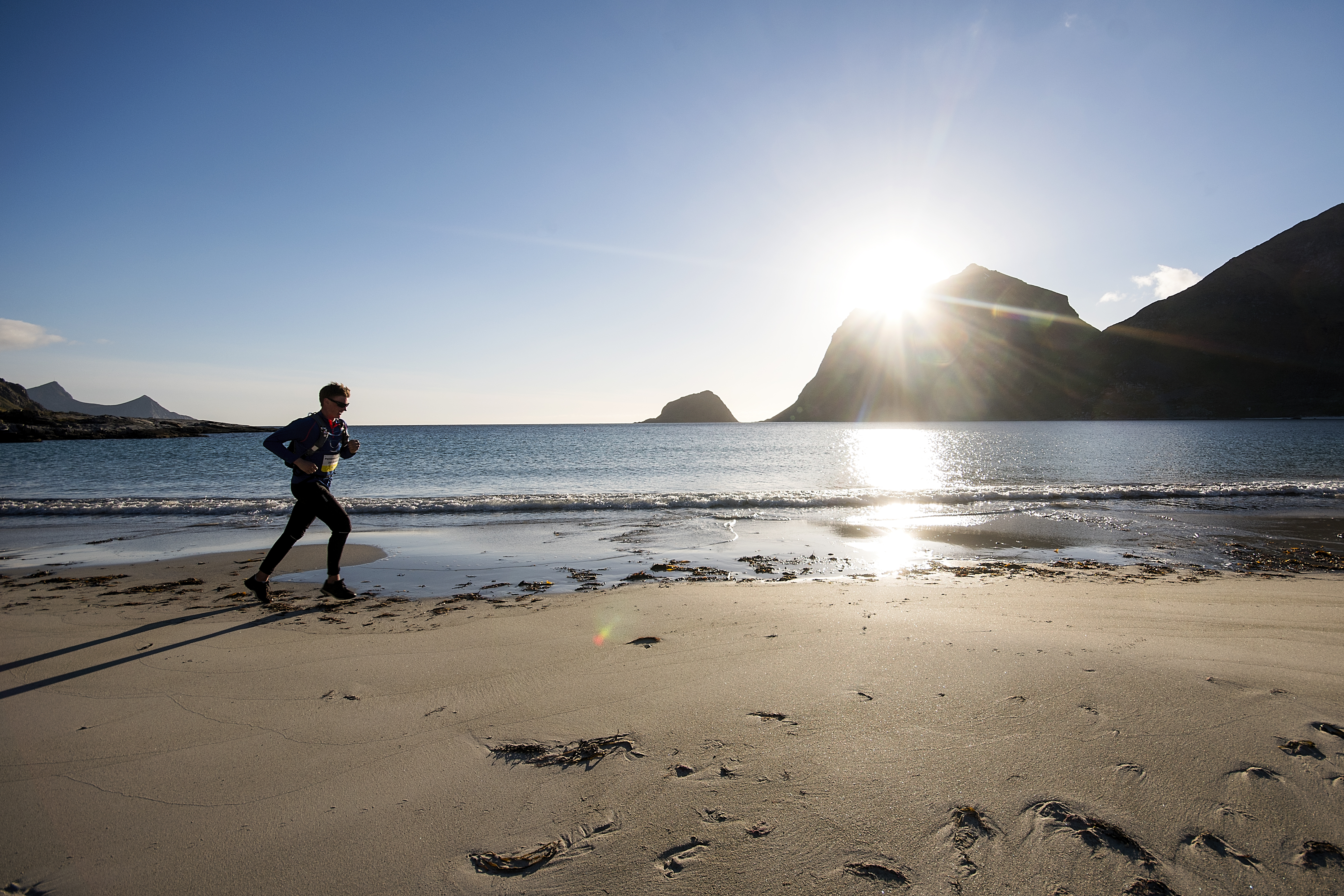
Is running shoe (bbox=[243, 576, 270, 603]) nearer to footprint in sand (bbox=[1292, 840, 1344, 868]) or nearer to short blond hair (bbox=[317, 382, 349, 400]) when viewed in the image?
short blond hair (bbox=[317, 382, 349, 400])

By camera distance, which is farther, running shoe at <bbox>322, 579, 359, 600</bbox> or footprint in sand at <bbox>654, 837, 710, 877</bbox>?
running shoe at <bbox>322, 579, 359, 600</bbox>

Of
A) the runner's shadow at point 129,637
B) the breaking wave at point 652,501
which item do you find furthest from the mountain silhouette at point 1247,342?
the runner's shadow at point 129,637

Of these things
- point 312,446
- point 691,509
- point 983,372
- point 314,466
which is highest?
point 983,372

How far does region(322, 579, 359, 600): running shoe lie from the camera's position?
268 inches

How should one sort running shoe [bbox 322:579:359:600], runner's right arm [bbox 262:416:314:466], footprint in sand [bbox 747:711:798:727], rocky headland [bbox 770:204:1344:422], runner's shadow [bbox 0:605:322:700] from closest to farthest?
footprint in sand [bbox 747:711:798:727] → runner's shadow [bbox 0:605:322:700] → runner's right arm [bbox 262:416:314:466] → running shoe [bbox 322:579:359:600] → rocky headland [bbox 770:204:1344:422]

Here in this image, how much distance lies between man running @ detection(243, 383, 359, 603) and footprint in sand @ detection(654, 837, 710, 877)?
5.32 m

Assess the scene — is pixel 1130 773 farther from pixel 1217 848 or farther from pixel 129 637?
pixel 129 637

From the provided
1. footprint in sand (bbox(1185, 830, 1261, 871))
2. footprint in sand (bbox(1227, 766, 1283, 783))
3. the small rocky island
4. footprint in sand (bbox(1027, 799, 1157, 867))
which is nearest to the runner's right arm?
footprint in sand (bbox(1027, 799, 1157, 867))

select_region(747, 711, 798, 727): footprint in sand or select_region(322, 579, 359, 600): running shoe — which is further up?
select_region(747, 711, 798, 727): footprint in sand

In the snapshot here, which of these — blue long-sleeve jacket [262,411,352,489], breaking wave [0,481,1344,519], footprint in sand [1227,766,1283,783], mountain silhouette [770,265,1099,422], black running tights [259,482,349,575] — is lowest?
breaking wave [0,481,1344,519]

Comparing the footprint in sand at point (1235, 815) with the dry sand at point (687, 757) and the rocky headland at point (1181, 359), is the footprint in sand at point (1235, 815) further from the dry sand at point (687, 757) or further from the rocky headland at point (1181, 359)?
the rocky headland at point (1181, 359)

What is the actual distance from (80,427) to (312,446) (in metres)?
99.6

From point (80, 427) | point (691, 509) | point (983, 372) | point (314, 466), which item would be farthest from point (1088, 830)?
point (983, 372)

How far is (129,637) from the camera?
5129 millimetres
